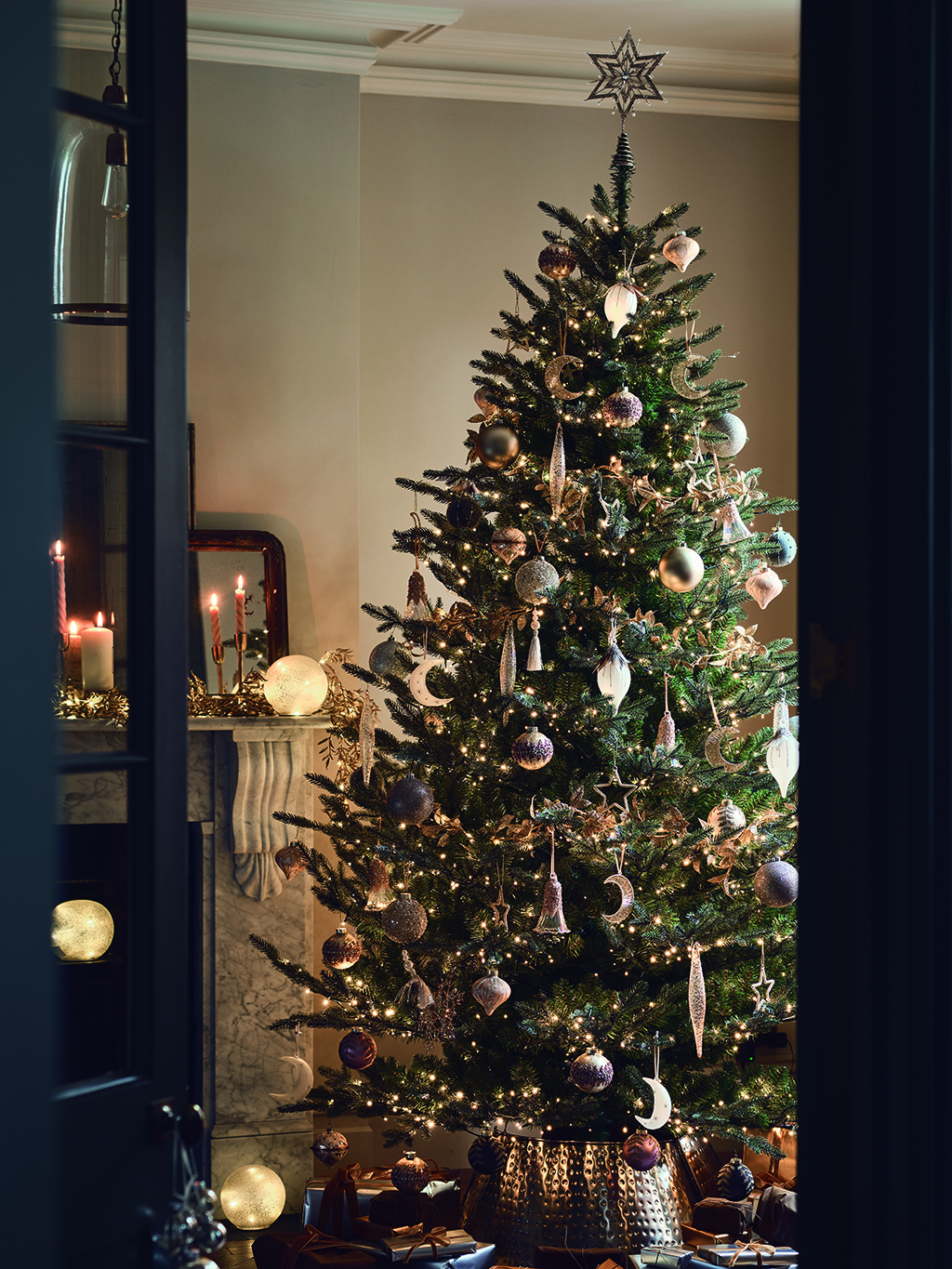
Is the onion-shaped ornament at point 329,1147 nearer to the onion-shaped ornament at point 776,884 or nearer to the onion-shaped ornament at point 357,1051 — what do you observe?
the onion-shaped ornament at point 357,1051

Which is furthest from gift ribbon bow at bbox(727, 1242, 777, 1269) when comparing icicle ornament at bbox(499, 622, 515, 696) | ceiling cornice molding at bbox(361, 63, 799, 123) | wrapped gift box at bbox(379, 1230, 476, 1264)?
ceiling cornice molding at bbox(361, 63, 799, 123)

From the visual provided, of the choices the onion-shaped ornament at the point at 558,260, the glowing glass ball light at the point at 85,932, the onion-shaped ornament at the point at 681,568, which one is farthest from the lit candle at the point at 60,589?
the onion-shaped ornament at the point at 558,260

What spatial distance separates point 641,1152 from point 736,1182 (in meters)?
0.35

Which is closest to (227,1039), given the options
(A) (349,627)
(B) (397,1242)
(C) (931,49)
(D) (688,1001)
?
(B) (397,1242)

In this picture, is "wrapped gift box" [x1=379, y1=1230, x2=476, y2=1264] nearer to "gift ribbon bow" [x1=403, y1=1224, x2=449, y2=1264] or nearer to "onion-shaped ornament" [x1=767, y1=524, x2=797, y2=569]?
"gift ribbon bow" [x1=403, y1=1224, x2=449, y2=1264]

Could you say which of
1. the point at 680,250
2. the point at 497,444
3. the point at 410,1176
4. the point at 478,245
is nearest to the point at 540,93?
the point at 478,245

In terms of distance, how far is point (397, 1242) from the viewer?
2518 millimetres

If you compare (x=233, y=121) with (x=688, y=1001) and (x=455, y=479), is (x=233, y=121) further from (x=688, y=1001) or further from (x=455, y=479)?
(x=688, y=1001)

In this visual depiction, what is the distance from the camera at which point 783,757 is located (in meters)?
2.34

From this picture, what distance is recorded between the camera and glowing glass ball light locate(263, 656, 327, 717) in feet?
10.7

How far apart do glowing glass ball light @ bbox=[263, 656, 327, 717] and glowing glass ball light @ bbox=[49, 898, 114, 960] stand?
4.25ft

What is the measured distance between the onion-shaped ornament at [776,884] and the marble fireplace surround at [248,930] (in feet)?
4.77

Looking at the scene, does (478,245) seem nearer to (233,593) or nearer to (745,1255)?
(233,593)

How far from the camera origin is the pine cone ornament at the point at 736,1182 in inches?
101
